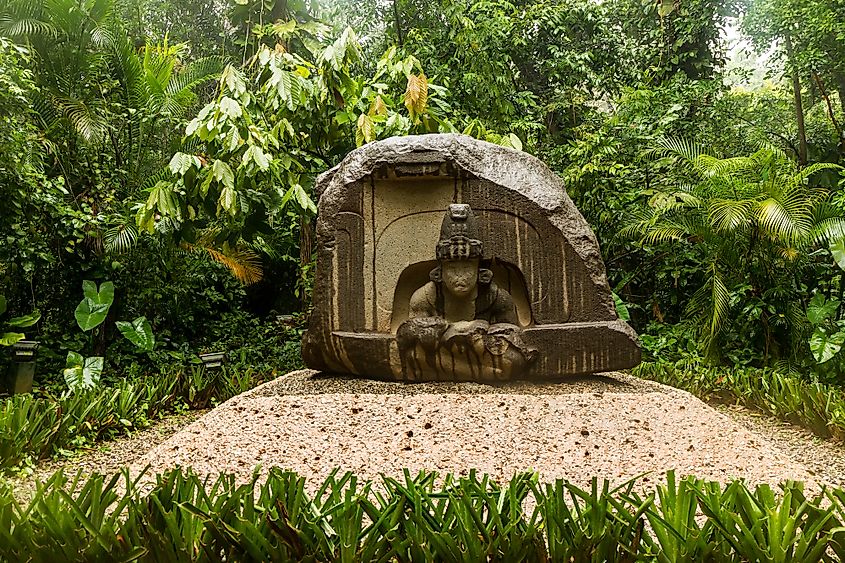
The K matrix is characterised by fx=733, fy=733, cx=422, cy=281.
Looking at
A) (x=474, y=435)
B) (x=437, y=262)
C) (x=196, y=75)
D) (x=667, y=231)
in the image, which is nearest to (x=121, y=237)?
(x=196, y=75)

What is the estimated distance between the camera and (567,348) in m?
5.30

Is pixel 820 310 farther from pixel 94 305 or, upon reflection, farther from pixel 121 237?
pixel 94 305

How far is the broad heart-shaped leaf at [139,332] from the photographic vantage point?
7.90 metres

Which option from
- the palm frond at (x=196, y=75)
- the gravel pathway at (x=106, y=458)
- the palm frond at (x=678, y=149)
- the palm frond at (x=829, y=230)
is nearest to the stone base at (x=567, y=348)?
the gravel pathway at (x=106, y=458)

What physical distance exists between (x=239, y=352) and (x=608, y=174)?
5.37 m

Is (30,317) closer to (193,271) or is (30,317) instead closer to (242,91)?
(193,271)

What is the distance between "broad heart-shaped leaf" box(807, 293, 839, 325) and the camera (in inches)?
282

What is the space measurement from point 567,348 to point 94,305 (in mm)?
5184

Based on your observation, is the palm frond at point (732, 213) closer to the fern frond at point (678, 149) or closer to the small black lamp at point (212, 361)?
the fern frond at point (678, 149)

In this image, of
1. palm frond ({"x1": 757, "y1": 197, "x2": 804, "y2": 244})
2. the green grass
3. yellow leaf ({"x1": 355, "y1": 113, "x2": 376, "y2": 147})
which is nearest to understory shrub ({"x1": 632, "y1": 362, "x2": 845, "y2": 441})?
palm frond ({"x1": 757, "y1": 197, "x2": 804, "y2": 244})

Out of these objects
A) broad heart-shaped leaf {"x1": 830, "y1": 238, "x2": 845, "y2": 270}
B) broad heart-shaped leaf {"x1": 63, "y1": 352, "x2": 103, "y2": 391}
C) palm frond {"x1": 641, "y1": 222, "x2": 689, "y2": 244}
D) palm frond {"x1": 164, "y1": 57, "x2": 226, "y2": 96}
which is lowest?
broad heart-shaped leaf {"x1": 63, "y1": 352, "x2": 103, "y2": 391}

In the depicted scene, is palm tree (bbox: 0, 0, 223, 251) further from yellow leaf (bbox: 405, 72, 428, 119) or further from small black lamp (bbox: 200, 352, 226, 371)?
yellow leaf (bbox: 405, 72, 428, 119)

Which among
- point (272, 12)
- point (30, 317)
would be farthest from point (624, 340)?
point (272, 12)

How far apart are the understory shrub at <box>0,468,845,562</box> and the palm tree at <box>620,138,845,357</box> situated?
509 centimetres
